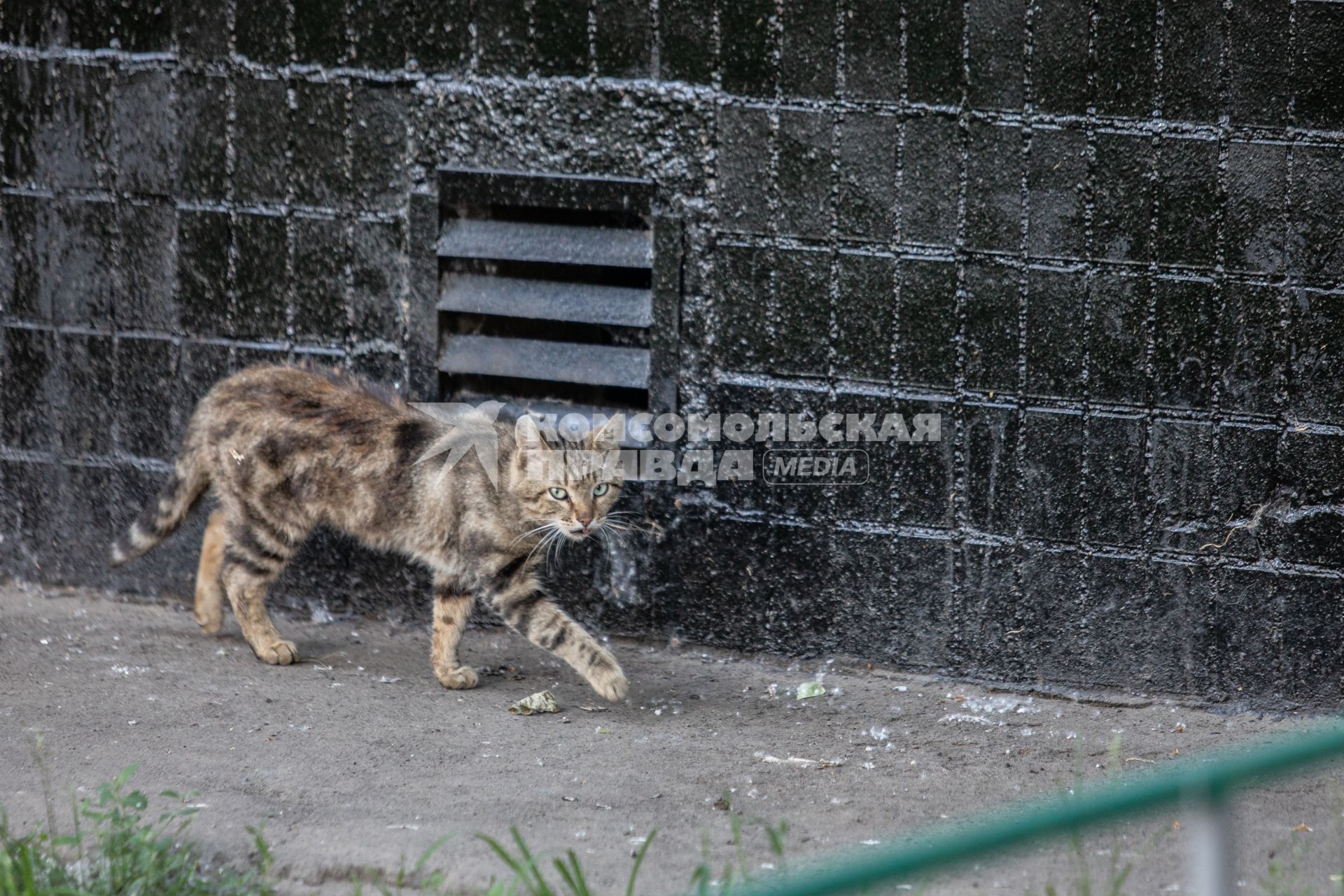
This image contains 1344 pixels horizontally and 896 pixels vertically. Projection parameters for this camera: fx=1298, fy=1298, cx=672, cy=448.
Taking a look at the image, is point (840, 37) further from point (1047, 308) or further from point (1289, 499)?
point (1289, 499)

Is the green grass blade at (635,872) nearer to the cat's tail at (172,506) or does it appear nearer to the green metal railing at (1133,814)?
the green metal railing at (1133,814)

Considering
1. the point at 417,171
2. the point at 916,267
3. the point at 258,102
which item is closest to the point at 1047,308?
the point at 916,267

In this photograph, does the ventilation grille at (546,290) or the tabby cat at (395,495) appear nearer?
the tabby cat at (395,495)

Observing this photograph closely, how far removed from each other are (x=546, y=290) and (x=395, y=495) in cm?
90

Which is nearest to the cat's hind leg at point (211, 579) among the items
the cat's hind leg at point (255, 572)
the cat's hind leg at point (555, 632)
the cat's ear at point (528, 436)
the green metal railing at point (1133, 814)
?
the cat's hind leg at point (255, 572)

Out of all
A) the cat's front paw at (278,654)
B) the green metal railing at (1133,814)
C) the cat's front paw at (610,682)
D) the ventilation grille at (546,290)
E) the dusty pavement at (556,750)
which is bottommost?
the dusty pavement at (556,750)

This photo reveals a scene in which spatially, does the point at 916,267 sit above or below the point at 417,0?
below

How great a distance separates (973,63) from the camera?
4090mm

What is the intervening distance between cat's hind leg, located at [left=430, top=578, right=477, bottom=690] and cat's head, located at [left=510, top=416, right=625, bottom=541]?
15.3 inches

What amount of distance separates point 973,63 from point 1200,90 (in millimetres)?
680

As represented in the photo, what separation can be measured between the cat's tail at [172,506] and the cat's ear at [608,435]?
4.74 feet

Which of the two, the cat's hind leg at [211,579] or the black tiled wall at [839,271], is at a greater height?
the black tiled wall at [839,271]

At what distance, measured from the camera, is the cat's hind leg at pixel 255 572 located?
4.55m

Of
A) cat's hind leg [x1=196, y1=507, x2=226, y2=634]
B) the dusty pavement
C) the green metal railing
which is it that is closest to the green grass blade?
the dusty pavement
